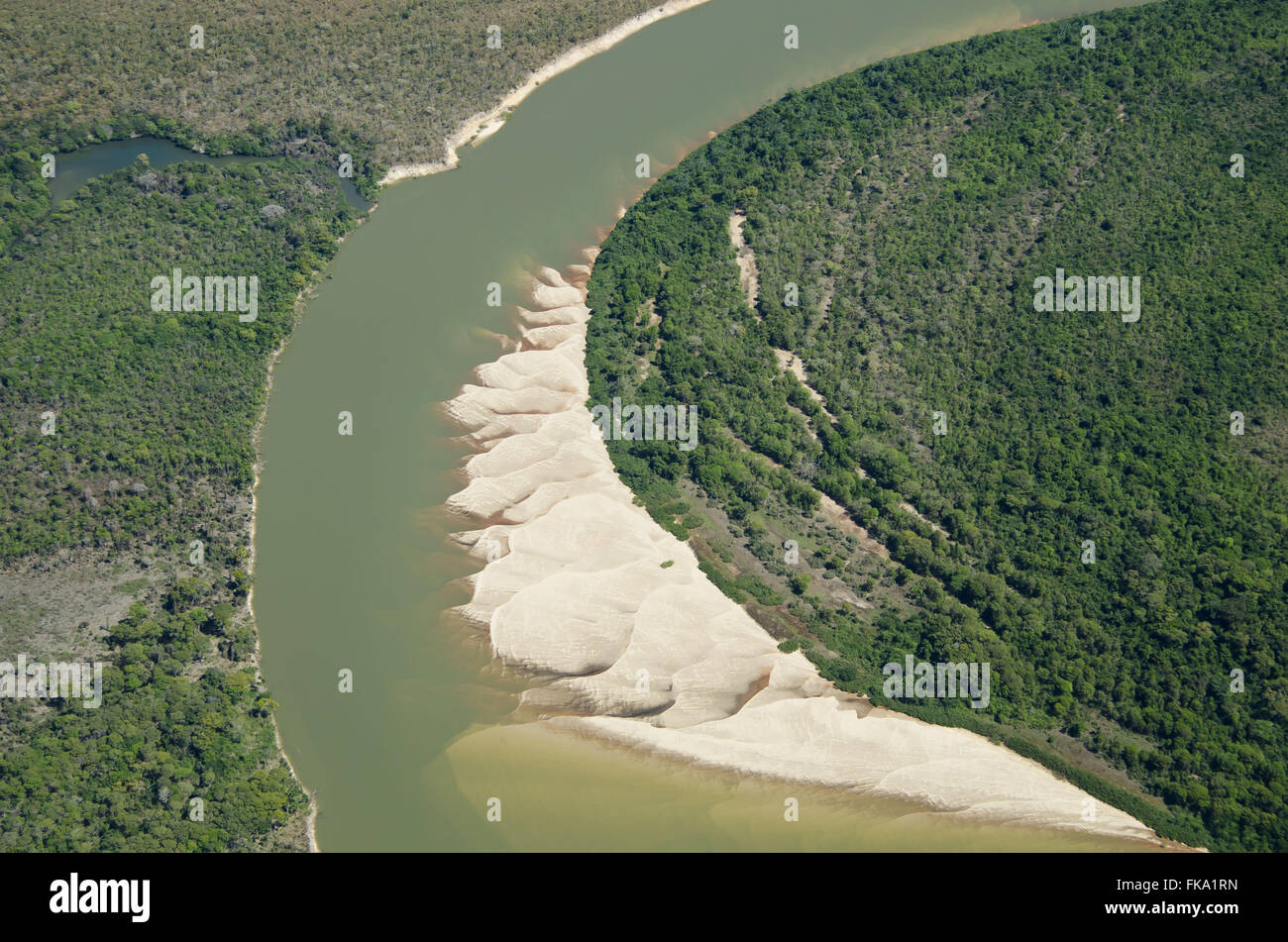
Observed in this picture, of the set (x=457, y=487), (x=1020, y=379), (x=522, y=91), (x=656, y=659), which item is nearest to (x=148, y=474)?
(x=457, y=487)

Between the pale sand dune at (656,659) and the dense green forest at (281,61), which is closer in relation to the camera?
the pale sand dune at (656,659)

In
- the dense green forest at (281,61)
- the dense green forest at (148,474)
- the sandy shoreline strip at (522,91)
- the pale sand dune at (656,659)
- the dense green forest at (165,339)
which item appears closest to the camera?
the dense green forest at (148,474)

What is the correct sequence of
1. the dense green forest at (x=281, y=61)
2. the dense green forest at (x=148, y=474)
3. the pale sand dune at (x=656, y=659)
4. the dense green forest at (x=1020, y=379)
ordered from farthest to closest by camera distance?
1. the dense green forest at (x=281, y=61)
2. the dense green forest at (x=1020, y=379)
3. the pale sand dune at (x=656, y=659)
4. the dense green forest at (x=148, y=474)

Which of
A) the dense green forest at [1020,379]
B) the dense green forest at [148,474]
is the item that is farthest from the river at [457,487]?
the dense green forest at [1020,379]

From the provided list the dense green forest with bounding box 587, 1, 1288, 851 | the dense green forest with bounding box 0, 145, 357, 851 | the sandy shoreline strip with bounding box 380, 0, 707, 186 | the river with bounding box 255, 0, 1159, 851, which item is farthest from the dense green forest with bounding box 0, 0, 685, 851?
the dense green forest with bounding box 587, 1, 1288, 851

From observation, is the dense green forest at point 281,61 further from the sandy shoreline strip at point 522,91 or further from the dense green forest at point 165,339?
the sandy shoreline strip at point 522,91

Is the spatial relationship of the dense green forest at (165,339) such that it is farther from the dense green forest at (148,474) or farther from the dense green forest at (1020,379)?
the dense green forest at (1020,379)

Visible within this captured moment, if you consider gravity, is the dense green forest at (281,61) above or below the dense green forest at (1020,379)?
above

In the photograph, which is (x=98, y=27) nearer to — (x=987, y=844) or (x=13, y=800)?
(x=13, y=800)
